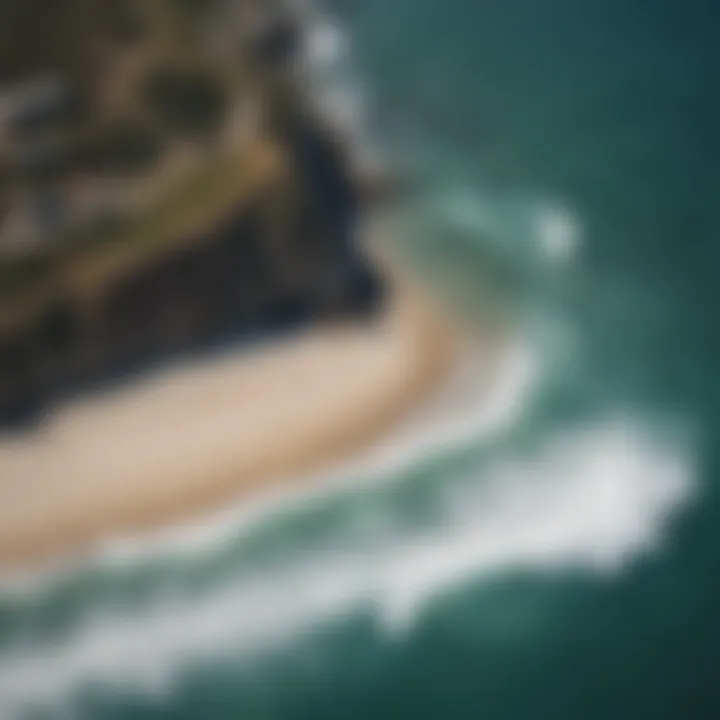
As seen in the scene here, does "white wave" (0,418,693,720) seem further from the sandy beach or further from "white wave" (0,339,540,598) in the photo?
the sandy beach

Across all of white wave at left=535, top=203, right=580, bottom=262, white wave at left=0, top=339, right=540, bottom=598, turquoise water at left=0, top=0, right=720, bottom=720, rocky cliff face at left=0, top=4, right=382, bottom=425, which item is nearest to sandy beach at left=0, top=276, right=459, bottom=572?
white wave at left=0, top=339, right=540, bottom=598

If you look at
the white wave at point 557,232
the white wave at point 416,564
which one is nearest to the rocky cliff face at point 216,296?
the white wave at point 557,232

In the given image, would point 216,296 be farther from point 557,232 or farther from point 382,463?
point 557,232

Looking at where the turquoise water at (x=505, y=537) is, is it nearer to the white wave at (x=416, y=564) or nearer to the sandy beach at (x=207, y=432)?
the white wave at (x=416, y=564)

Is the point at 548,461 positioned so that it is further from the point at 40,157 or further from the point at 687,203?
the point at 40,157

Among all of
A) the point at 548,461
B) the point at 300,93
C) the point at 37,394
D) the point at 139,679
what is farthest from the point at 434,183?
the point at 139,679

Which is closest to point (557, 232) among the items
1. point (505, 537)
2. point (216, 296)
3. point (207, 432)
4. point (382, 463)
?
point (382, 463)
